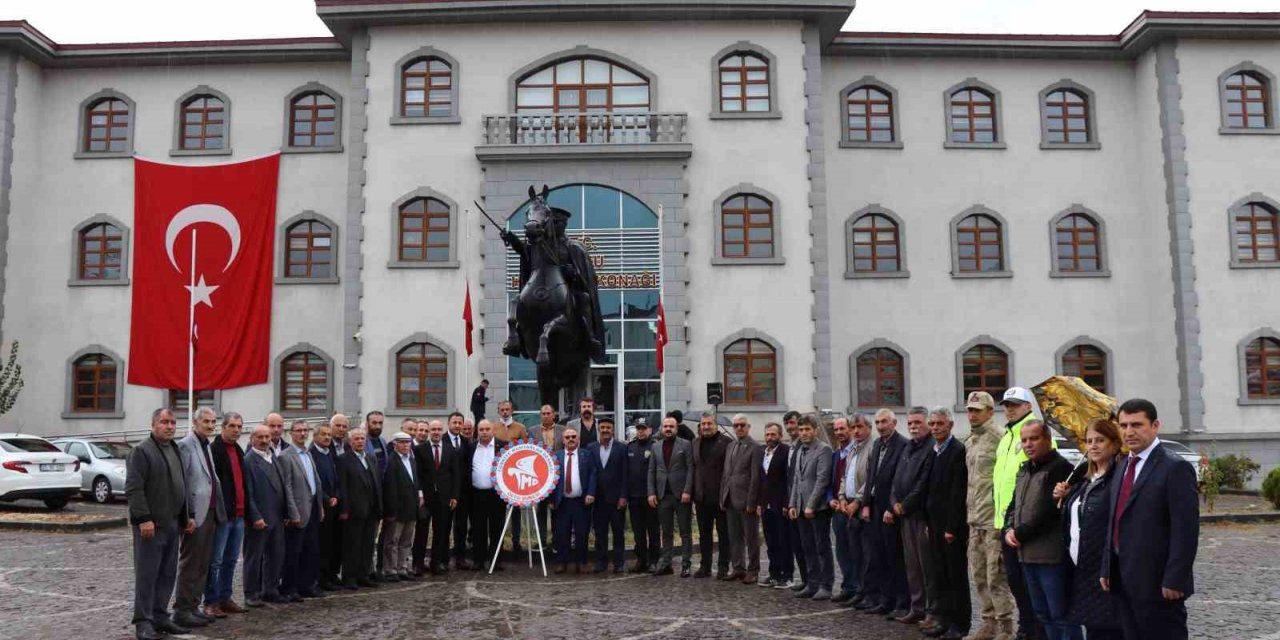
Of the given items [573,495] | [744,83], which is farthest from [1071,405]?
[744,83]

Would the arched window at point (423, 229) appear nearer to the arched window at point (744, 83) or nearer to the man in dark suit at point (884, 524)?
the arched window at point (744, 83)

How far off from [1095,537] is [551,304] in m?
8.16

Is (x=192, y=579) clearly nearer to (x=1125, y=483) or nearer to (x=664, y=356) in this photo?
(x=1125, y=483)

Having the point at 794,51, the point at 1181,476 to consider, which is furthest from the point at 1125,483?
the point at 794,51

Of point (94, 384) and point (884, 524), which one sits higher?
point (94, 384)

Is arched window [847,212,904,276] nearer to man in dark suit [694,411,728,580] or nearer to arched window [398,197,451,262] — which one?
arched window [398,197,451,262]

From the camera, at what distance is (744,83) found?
25.6 m

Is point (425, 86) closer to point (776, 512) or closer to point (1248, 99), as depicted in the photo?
point (776, 512)

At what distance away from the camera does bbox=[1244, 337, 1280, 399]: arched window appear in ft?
85.1

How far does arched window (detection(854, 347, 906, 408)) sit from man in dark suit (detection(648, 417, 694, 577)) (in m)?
15.3

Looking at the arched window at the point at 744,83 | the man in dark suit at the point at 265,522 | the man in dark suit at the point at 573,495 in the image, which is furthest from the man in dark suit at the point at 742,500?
the arched window at the point at 744,83

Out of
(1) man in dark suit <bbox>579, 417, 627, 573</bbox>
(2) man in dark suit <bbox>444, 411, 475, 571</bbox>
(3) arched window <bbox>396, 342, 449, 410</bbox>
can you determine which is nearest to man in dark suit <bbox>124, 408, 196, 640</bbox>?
(2) man in dark suit <bbox>444, 411, 475, 571</bbox>

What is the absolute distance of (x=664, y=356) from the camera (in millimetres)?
24547

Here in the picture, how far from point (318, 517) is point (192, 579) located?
1545 mm
